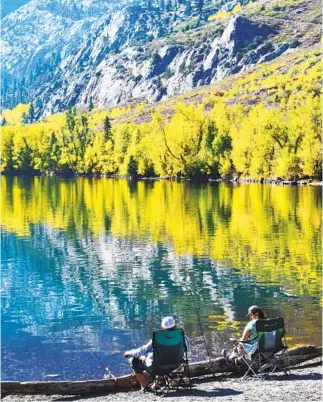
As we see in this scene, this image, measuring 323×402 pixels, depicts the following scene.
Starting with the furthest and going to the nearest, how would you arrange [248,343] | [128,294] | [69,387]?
[128,294] < [248,343] < [69,387]

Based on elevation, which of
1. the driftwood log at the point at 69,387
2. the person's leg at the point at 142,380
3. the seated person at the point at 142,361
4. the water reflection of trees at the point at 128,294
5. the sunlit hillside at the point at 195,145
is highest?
the sunlit hillside at the point at 195,145

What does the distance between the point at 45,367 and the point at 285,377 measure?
6.83 meters

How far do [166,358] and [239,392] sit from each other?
66.0 inches

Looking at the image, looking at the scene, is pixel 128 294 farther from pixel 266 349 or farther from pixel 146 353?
pixel 146 353

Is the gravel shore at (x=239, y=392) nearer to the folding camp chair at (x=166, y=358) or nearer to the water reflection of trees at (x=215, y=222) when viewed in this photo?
the folding camp chair at (x=166, y=358)

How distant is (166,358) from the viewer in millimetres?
14047

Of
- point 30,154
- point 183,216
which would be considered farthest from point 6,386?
point 30,154

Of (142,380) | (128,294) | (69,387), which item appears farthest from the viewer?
(128,294)

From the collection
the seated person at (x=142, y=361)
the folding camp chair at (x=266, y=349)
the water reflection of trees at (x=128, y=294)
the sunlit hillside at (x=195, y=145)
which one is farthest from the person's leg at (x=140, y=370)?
the sunlit hillside at (x=195, y=145)

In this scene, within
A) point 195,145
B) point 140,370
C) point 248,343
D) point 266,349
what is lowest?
point 140,370

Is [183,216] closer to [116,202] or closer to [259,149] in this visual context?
[116,202]

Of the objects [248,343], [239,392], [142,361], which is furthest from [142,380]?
[248,343]

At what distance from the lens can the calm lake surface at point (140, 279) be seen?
66.0 feet

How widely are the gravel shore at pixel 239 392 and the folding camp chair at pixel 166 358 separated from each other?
35 cm
